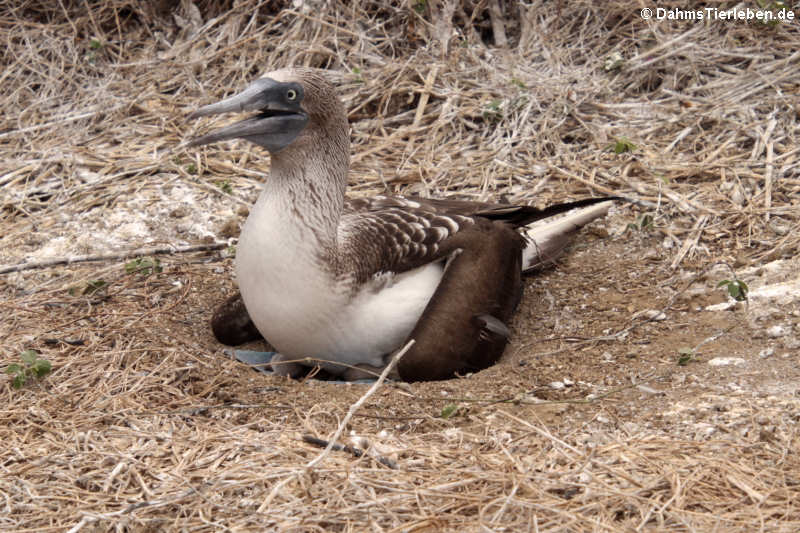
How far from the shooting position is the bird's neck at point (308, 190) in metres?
3.97

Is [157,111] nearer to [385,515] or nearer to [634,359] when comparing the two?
[634,359]

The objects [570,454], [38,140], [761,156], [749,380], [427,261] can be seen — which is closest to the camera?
[570,454]

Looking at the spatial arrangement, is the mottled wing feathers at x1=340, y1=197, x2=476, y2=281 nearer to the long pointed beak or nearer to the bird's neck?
the bird's neck

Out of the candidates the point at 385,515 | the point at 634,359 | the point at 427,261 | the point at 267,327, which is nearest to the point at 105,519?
the point at 385,515

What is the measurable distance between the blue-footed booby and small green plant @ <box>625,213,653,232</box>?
3.15 ft

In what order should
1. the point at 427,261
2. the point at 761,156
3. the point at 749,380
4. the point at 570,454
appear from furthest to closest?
the point at 761,156, the point at 427,261, the point at 749,380, the point at 570,454

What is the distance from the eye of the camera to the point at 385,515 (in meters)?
2.75

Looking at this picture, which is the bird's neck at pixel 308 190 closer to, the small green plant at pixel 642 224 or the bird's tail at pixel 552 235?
the bird's tail at pixel 552 235

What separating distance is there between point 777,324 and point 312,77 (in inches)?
93.4

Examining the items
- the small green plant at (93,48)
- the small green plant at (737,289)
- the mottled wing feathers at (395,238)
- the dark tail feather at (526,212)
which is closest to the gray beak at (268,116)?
the mottled wing feathers at (395,238)

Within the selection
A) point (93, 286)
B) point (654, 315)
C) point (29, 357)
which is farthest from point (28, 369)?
point (654, 315)

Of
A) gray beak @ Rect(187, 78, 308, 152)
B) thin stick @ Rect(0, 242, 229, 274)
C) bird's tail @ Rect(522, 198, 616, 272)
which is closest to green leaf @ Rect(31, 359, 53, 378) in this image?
gray beak @ Rect(187, 78, 308, 152)

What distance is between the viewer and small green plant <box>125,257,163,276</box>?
15.8 ft

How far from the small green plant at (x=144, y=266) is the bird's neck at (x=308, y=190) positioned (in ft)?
3.75
